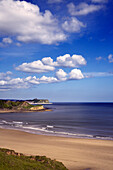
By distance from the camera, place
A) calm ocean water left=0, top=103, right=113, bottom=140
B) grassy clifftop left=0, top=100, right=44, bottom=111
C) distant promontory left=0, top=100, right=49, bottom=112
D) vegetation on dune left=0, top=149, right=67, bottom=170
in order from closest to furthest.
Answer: vegetation on dune left=0, top=149, right=67, bottom=170, calm ocean water left=0, top=103, right=113, bottom=140, distant promontory left=0, top=100, right=49, bottom=112, grassy clifftop left=0, top=100, right=44, bottom=111

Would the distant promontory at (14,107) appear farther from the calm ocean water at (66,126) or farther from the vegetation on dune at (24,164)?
the vegetation on dune at (24,164)

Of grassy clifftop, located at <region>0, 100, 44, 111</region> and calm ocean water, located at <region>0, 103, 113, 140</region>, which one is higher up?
grassy clifftop, located at <region>0, 100, 44, 111</region>

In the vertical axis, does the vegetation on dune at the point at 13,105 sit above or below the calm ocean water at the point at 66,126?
above

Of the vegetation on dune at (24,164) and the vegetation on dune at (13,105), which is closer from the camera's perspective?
the vegetation on dune at (24,164)

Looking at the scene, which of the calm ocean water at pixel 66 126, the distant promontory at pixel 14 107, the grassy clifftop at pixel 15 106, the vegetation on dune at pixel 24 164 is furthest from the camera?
the grassy clifftop at pixel 15 106

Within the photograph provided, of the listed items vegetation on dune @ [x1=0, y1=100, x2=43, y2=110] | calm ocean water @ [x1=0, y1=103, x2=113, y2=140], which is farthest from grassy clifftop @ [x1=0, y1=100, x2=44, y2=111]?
calm ocean water @ [x1=0, y1=103, x2=113, y2=140]

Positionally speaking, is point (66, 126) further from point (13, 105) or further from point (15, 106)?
point (13, 105)

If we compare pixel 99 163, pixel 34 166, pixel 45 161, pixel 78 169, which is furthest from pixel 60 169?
pixel 99 163

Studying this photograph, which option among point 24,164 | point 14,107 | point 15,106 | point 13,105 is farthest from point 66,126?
point 13,105

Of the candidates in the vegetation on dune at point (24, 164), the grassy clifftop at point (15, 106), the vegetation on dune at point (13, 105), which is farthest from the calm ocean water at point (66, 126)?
the vegetation on dune at point (13, 105)

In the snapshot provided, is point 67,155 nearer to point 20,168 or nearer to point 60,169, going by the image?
point 60,169

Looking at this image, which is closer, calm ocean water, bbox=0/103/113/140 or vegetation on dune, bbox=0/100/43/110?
calm ocean water, bbox=0/103/113/140

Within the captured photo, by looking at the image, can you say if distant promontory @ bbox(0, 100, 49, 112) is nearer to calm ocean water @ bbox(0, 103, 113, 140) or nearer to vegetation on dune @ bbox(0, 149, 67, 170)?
calm ocean water @ bbox(0, 103, 113, 140)

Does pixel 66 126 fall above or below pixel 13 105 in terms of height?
below
